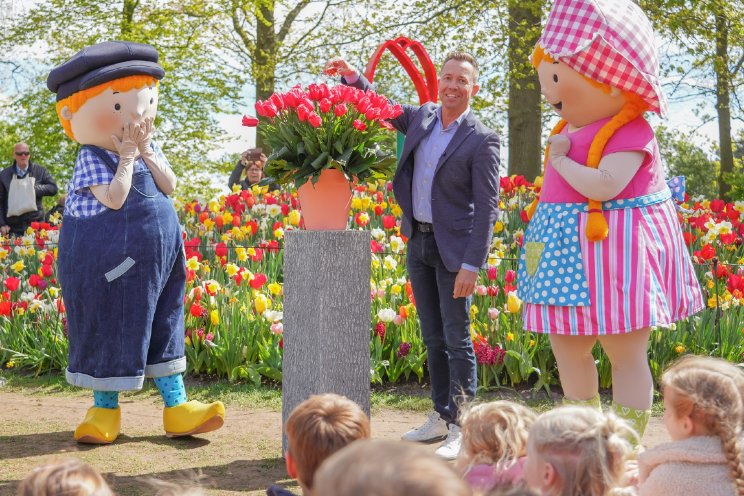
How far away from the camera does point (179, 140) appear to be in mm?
17859

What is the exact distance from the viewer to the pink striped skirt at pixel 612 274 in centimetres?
337

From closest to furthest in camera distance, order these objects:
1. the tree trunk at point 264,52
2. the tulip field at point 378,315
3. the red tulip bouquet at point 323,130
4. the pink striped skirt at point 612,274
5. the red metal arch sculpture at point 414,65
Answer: the pink striped skirt at point 612,274 → the red tulip bouquet at point 323,130 → the red metal arch sculpture at point 414,65 → the tulip field at point 378,315 → the tree trunk at point 264,52

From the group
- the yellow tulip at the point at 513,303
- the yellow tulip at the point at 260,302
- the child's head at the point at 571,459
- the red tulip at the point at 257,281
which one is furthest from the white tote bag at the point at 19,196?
the child's head at the point at 571,459

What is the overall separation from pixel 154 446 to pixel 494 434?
7.86 ft

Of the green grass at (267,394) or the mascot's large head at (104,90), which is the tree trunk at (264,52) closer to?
the green grass at (267,394)

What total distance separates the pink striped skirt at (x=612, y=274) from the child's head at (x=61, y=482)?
2.04m

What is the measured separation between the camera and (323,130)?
3871 millimetres

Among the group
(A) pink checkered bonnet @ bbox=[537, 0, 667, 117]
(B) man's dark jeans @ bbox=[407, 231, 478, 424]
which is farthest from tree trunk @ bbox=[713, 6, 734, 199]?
(A) pink checkered bonnet @ bbox=[537, 0, 667, 117]

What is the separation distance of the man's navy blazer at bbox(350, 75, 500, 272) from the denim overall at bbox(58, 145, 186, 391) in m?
1.27

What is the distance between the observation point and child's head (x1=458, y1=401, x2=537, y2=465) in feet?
7.48

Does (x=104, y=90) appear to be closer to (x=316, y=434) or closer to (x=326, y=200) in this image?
(x=326, y=200)

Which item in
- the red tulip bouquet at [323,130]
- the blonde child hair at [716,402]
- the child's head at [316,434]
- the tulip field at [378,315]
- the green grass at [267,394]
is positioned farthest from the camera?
the tulip field at [378,315]

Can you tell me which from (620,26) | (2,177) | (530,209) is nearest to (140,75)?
(530,209)

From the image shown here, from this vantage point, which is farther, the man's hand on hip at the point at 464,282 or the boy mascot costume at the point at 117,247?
the boy mascot costume at the point at 117,247
